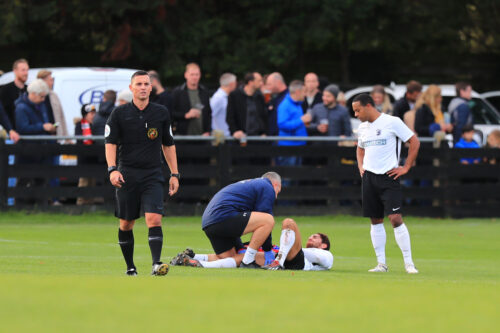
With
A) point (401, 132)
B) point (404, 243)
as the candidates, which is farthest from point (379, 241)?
point (401, 132)

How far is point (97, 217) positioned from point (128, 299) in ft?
37.2

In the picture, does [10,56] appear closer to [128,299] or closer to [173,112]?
[173,112]

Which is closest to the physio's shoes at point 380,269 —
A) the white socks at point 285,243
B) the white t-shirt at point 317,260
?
the white t-shirt at point 317,260

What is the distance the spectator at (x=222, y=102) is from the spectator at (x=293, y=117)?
0.86m

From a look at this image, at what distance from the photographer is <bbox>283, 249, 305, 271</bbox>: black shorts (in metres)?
13.6

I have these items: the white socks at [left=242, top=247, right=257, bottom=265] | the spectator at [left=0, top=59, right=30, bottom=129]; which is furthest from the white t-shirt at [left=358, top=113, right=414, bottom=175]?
the spectator at [left=0, top=59, right=30, bottom=129]

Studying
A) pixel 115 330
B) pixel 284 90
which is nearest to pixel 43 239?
pixel 284 90

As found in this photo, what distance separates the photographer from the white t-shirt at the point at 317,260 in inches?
537

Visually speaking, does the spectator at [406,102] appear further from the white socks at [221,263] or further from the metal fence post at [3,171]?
the white socks at [221,263]

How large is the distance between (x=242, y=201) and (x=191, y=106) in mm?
7103

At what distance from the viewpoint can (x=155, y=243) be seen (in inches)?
462

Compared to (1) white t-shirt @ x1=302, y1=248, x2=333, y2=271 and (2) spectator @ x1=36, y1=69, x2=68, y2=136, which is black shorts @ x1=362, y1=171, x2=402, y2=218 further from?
(2) spectator @ x1=36, y1=69, x2=68, y2=136

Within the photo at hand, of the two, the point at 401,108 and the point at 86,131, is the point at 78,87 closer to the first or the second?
the point at 86,131

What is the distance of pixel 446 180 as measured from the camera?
848 inches
